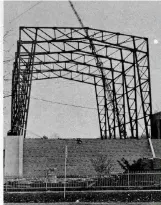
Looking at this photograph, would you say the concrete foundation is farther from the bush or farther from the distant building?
the distant building

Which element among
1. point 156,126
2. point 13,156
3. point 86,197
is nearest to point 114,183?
point 86,197

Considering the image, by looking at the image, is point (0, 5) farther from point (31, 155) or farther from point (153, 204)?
point (31, 155)

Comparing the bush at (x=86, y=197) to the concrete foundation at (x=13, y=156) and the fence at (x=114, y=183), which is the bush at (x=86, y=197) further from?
the concrete foundation at (x=13, y=156)

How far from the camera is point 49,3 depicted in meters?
18.0

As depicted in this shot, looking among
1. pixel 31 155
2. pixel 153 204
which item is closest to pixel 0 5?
pixel 153 204

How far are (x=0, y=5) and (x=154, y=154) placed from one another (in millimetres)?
28353

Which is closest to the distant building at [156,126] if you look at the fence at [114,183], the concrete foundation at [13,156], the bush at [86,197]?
the concrete foundation at [13,156]

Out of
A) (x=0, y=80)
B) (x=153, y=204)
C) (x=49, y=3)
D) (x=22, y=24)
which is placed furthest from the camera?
(x=22, y=24)

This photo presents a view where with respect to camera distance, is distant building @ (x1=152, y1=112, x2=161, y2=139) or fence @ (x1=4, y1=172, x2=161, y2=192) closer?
fence @ (x1=4, y1=172, x2=161, y2=192)

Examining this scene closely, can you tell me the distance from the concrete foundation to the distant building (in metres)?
14.8

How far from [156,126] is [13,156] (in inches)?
622

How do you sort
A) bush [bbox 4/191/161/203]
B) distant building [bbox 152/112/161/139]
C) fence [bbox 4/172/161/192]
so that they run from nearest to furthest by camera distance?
bush [bbox 4/191/161/203]
fence [bbox 4/172/161/192]
distant building [bbox 152/112/161/139]

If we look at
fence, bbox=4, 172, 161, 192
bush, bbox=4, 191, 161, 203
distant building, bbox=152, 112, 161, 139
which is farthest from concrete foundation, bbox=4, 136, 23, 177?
distant building, bbox=152, 112, 161, 139

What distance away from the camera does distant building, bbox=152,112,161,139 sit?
41656mm
